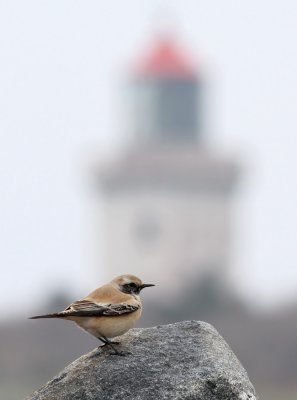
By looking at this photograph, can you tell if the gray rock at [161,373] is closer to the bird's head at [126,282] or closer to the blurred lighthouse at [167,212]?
the bird's head at [126,282]

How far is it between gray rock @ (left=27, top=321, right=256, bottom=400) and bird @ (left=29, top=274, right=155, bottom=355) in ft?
0.37

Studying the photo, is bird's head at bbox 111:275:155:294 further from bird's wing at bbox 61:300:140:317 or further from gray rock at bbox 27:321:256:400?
gray rock at bbox 27:321:256:400

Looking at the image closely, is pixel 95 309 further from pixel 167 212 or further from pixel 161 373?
pixel 167 212

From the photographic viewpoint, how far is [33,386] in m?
63.3

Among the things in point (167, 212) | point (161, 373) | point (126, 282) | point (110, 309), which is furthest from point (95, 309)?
point (167, 212)

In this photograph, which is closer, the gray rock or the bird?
the gray rock

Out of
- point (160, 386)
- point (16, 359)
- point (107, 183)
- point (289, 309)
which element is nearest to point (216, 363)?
point (160, 386)

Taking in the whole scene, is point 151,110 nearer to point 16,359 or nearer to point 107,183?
point 107,183

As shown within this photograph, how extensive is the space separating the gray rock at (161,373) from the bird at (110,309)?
0.11 m

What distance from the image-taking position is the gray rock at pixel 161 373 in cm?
903

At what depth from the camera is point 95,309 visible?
9.26 meters

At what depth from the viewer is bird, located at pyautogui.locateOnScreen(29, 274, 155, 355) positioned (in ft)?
30.3

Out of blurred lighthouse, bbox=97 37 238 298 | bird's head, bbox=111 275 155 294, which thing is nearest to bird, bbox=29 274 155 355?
bird's head, bbox=111 275 155 294

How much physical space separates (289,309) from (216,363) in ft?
312
